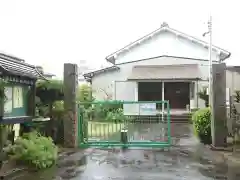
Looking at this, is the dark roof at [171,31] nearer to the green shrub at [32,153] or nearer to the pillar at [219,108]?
the pillar at [219,108]

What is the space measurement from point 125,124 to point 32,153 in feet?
16.2

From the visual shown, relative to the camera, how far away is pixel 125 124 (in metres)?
11.9

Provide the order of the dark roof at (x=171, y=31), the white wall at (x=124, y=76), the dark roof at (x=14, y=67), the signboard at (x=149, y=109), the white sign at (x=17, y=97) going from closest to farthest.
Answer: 1. the dark roof at (x=14, y=67)
2. the white sign at (x=17, y=97)
3. the signboard at (x=149, y=109)
4. the dark roof at (x=171, y=31)
5. the white wall at (x=124, y=76)

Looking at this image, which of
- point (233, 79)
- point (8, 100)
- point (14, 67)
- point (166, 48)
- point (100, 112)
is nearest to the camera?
point (8, 100)

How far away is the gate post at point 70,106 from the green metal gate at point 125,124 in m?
0.35

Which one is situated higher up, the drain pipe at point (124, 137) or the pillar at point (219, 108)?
→ the pillar at point (219, 108)

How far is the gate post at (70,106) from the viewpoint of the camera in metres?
10.6

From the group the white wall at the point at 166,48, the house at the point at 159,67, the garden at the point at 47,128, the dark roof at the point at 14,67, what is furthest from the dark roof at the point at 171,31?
the dark roof at the point at 14,67

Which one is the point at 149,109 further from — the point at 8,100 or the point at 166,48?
the point at 166,48

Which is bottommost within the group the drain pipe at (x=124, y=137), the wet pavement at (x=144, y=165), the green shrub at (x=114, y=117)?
the wet pavement at (x=144, y=165)

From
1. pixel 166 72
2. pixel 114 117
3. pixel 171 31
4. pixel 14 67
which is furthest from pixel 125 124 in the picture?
pixel 171 31

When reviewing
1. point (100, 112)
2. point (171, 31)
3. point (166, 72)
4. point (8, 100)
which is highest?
point (171, 31)

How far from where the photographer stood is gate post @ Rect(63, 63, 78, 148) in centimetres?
1059

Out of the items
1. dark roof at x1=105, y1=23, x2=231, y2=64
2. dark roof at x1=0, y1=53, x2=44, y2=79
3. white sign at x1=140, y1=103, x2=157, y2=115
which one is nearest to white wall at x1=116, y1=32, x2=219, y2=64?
dark roof at x1=105, y1=23, x2=231, y2=64
